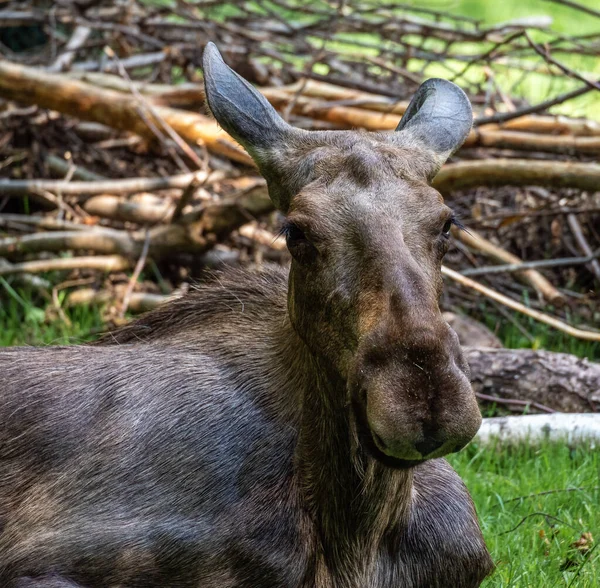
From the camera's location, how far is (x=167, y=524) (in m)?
4.34

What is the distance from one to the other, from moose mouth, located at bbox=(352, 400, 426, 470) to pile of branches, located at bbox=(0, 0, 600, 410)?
401 centimetres

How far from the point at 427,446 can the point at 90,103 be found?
6220mm

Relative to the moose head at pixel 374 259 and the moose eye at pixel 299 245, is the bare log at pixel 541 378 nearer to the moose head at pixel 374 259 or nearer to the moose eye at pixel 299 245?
the moose head at pixel 374 259

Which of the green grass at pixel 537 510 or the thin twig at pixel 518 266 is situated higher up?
the thin twig at pixel 518 266

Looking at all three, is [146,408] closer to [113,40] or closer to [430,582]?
[430,582]

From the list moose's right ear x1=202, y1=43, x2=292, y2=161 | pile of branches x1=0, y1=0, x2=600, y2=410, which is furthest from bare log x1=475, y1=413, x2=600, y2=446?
moose's right ear x1=202, y1=43, x2=292, y2=161

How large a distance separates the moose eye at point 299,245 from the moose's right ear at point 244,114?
536 mm

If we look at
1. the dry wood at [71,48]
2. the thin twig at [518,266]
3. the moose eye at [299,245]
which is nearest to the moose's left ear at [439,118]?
the moose eye at [299,245]

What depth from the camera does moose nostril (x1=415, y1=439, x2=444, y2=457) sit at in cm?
354

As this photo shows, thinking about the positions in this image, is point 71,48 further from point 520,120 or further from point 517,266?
point 517,266

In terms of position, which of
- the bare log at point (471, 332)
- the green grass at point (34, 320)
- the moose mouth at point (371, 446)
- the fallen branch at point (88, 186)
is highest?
the moose mouth at point (371, 446)

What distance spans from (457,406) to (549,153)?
587cm

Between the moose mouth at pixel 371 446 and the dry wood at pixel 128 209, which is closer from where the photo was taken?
the moose mouth at pixel 371 446

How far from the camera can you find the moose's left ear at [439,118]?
4.73 m
